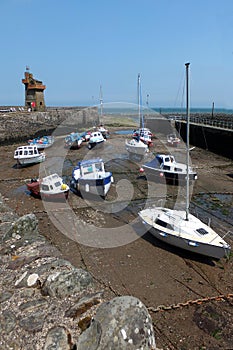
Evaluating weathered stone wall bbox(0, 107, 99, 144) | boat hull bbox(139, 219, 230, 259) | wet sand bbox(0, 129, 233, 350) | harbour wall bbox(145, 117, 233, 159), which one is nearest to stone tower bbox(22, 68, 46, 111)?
weathered stone wall bbox(0, 107, 99, 144)

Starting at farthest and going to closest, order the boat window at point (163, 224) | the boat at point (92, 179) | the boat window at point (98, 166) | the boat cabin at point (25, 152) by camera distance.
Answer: the boat cabin at point (25, 152) < the boat window at point (98, 166) < the boat at point (92, 179) < the boat window at point (163, 224)

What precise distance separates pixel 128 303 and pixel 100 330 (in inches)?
38.8

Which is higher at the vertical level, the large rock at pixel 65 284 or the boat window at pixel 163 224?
the boat window at pixel 163 224

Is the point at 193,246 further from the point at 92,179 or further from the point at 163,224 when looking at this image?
the point at 92,179

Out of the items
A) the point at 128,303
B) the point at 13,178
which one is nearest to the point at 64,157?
the point at 13,178

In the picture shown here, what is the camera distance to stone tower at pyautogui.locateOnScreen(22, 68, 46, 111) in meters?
68.5

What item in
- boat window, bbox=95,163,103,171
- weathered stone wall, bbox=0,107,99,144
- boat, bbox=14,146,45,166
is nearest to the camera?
boat window, bbox=95,163,103,171

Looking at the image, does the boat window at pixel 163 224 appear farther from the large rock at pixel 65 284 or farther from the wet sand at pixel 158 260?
the large rock at pixel 65 284

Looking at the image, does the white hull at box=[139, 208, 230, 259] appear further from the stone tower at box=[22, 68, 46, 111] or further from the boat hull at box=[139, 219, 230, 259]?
the stone tower at box=[22, 68, 46, 111]

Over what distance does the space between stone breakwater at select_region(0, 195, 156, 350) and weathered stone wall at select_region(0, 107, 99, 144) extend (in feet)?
142

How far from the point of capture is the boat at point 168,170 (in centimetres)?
2292

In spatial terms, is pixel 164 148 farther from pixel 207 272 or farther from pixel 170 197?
pixel 207 272

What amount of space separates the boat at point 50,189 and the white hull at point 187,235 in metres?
7.40

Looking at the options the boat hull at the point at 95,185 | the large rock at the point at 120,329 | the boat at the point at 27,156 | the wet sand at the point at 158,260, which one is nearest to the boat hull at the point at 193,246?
the wet sand at the point at 158,260
